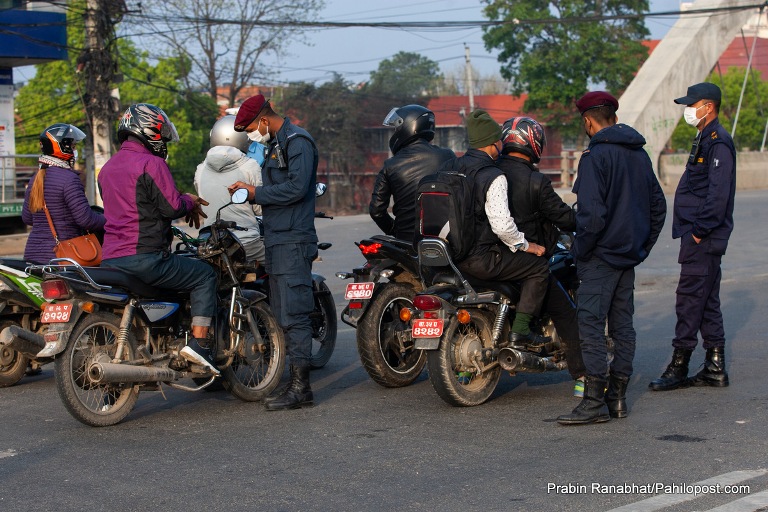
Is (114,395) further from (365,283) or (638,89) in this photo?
(638,89)

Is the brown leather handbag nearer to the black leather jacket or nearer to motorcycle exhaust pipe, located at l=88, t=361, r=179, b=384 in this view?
motorcycle exhaust pipe, located at l=88, t=361, r=179, b=384

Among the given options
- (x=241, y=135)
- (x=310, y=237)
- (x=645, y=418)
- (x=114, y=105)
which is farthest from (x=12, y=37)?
(x=645, y=418)

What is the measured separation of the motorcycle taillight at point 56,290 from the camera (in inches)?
244

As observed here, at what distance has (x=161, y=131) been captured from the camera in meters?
6.74

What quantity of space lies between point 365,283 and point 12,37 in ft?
69.1

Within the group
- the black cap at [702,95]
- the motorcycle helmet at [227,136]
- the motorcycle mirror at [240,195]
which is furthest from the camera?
the motorcycle helmet at [227,136]

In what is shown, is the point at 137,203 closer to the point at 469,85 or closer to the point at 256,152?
the point at 256,152

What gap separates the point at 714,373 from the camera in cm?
725

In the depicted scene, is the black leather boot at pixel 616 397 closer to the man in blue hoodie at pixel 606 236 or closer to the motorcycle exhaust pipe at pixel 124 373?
the man in blue hoodie at pixel 606 236

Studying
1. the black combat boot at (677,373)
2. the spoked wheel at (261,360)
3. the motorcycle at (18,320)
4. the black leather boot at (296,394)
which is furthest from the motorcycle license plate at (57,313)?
the black combat boot at (677,373)

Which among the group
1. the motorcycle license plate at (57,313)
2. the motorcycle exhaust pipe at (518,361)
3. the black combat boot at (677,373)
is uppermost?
the motorcycle license plate at (57,313)

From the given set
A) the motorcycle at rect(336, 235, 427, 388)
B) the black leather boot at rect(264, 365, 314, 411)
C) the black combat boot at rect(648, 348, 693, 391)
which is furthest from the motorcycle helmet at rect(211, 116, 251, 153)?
the black combat boot at rect(648, 348, 693, 391)

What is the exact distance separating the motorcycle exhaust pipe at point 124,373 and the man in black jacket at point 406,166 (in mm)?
2059

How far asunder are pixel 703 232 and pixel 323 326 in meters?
3.18
